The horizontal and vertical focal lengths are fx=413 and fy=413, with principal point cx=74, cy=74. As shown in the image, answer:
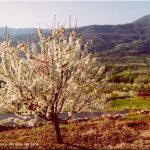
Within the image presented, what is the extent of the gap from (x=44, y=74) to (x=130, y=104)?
174 ft

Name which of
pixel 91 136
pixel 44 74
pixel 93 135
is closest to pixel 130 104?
pixel 93 135

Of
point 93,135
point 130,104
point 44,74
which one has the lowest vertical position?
point 130,104

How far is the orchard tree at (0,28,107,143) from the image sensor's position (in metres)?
27.5

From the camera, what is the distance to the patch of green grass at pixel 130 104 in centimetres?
→ 7491

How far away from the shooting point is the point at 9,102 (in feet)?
94.2

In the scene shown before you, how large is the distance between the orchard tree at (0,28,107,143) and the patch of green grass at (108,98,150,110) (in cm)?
4491

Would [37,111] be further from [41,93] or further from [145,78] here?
[145,78]

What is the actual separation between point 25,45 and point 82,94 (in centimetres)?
556

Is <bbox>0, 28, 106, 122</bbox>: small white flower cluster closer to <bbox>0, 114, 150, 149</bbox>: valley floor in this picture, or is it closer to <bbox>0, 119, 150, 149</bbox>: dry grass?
<bbox>0, 114, 150, 149</bbox>: valley floor

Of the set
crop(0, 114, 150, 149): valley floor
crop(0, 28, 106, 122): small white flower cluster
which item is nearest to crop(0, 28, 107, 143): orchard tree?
crop(0, 28, 106, 122): small white flower cluster

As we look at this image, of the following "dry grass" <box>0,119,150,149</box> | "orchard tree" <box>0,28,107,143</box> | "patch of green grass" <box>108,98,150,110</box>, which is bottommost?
"patch of green grass" <box>108,98,150,110</box>

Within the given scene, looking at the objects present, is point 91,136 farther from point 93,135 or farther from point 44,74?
point 44,74

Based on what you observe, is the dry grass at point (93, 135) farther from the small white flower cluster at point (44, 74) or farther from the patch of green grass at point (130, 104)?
the patch of green grass at point (130, 104)

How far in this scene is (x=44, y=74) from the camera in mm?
27703
